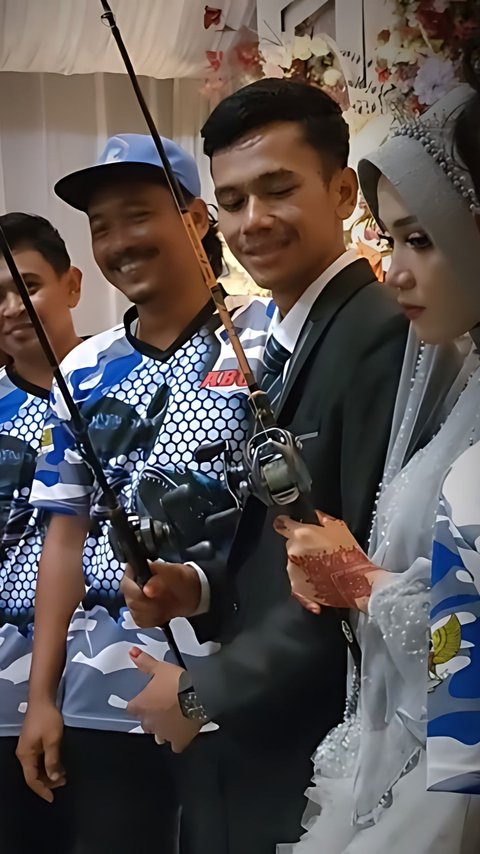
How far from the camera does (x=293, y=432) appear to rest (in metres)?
0.94

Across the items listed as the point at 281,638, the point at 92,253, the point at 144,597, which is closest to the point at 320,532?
the point at 281,638

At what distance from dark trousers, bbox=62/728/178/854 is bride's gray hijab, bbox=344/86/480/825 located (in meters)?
0.25

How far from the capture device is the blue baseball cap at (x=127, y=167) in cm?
100

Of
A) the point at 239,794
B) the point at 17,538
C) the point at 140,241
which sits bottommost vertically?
the point at 239,794

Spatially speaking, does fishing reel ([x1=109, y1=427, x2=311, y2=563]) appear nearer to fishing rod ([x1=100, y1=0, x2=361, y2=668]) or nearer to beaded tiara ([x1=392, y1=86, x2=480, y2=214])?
fishing rod ([x1=100, y1=0, x2=361, y2=668])

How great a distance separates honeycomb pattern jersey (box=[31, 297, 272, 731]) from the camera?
1.00m

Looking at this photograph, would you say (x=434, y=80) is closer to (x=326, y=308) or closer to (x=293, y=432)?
(x=326, y=308)

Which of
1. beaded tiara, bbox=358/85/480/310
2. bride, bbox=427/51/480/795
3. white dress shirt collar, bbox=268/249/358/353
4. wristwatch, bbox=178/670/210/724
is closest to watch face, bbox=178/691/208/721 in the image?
wristwatch, bbox=178/670/210/724

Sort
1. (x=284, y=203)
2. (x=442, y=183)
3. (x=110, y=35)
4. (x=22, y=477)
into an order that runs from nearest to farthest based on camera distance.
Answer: (x=442, y=183), (x=284, y=203), (x=110, y=35), (x=22, y=477)

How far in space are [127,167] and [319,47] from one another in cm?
24

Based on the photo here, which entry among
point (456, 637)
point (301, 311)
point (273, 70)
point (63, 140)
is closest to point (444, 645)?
point (456, 637)

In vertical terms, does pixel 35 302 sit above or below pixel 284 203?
below

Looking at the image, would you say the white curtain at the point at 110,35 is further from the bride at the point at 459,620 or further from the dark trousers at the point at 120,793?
the dark trousers at the point at 120,793

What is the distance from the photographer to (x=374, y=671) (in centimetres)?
90
